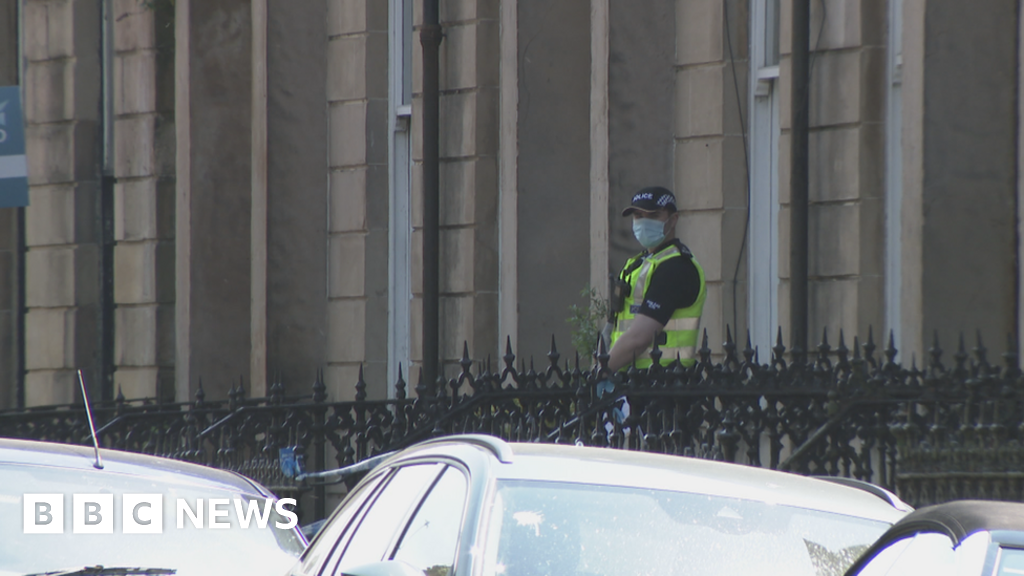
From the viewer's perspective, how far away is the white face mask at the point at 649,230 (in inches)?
383

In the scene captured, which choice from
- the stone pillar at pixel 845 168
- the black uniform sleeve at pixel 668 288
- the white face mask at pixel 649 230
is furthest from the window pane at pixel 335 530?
the stone pillar at pixel 845 168

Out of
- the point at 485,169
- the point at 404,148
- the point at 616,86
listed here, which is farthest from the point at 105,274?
the point at 616,86

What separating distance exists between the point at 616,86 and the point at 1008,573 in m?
10.9

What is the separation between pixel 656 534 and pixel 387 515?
38.4 inches

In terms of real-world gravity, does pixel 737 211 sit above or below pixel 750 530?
above

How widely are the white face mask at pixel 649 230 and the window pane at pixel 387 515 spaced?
4748 millimetres

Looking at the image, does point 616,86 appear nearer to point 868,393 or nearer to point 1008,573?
point 868,393

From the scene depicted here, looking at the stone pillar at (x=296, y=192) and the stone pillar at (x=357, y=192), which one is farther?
the stone pillar at (x=296, y=192)

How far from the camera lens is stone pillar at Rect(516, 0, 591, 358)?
46.1ft

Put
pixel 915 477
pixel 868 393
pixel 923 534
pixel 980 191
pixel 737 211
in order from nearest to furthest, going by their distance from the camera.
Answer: pixel 923 534
pixel 915 477
pixel 868 393
pixel 980 191
pixel 737 211

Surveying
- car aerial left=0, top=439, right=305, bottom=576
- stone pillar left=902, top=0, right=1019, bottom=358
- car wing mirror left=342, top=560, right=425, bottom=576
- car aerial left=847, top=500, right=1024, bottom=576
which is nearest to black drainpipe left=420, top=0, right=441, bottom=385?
stone pillar left=902, top=0, right=1019, bottom=358

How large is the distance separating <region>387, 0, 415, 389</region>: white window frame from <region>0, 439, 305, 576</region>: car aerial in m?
9.78

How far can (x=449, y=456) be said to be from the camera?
15.9ft

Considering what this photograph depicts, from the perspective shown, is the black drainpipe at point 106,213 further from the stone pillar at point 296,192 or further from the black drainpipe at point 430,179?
the black drainpipe at point 430,179
